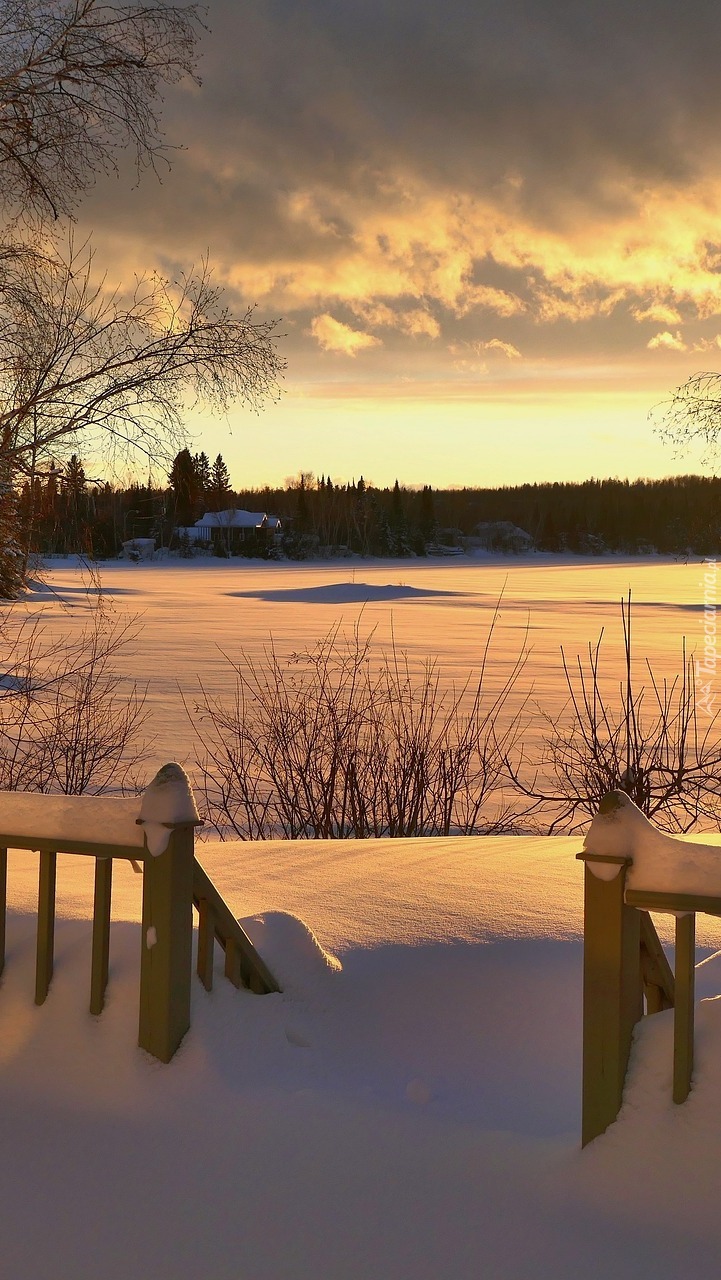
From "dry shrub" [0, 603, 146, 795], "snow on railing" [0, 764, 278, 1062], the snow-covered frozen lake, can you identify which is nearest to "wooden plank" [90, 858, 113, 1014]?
"snow on railing" [0, 764, 278, 1062]

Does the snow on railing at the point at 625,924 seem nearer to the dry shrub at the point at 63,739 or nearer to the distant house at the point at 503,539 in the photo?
the dry shrub at the point at 63,739

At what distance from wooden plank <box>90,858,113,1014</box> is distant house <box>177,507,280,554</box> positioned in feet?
326

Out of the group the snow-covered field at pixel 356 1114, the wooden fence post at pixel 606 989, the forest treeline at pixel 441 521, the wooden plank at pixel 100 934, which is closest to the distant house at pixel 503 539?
the forest treeline at pixel 441 521

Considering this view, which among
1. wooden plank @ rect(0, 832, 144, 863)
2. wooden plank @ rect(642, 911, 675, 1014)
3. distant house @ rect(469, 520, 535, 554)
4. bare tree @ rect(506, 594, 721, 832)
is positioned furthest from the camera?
distant house @ rect(469, 520, 535, 554)

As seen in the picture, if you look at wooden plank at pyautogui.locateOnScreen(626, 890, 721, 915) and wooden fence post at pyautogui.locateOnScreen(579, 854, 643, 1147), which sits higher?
wooden plank at pyautogui.locateOnScreen(626, 890, 721, 915)

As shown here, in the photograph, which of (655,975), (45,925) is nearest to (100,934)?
(45,925)

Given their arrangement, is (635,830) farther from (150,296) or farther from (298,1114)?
(150,296)

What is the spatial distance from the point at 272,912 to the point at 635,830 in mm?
1595

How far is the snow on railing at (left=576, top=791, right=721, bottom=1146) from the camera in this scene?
239 centimetres

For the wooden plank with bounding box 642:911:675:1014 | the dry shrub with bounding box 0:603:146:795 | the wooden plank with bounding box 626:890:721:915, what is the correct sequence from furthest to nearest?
1. the dry shrub with bounding box 0:603:146:795
2. the wooden plank with bounding box 642:911:675:1014
3. the wooden plank with bounding box 626:890:721:915

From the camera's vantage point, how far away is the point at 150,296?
6.66 metres

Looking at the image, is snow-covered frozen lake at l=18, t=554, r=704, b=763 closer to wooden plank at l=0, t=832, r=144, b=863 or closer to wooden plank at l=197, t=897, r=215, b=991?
wooden plank at l=0, t=832, r=144, b=863

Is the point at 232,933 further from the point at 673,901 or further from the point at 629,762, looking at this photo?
the point at 629,762

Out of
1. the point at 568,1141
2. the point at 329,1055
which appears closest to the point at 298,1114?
the point at 329,1055
